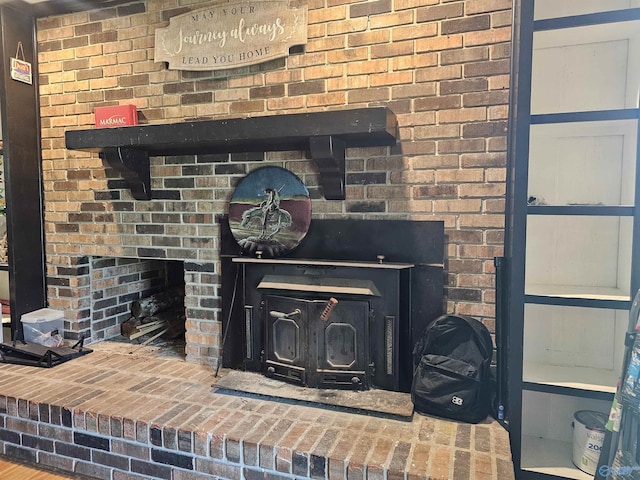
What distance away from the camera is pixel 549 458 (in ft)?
6.02

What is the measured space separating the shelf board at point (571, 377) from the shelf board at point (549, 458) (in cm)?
35

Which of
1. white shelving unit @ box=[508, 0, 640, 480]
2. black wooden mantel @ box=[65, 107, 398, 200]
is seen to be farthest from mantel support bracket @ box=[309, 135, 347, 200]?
white shelving unit @ box=[508, 0, 640, 480]

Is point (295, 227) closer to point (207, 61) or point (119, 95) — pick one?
point (207, 61)

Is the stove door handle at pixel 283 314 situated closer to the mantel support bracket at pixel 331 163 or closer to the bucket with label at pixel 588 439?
the mantel support bracket at pixel 331 163

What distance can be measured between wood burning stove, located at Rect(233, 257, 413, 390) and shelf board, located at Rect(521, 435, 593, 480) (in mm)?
596

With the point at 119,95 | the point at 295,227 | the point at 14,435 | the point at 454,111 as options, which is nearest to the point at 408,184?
the point at 454,111

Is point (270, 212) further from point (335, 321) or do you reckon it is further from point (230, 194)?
point (335, 321)

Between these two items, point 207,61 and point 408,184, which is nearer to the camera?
point 408,184

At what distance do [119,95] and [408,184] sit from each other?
5.64ft

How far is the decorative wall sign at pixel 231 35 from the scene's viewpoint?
7.09 ft

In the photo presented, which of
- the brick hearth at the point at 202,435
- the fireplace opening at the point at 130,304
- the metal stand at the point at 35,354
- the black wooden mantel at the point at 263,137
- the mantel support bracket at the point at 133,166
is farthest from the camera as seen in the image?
the fireplace opening at the point at 130,304

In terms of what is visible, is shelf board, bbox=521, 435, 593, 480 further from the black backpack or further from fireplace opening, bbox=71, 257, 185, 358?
fireplace opening, bbox=71, 257, 185, 358

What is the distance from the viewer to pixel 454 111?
1.95 m

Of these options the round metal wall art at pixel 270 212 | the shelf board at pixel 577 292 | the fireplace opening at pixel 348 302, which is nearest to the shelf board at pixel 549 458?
the fireplace opening at pixel 348 302
